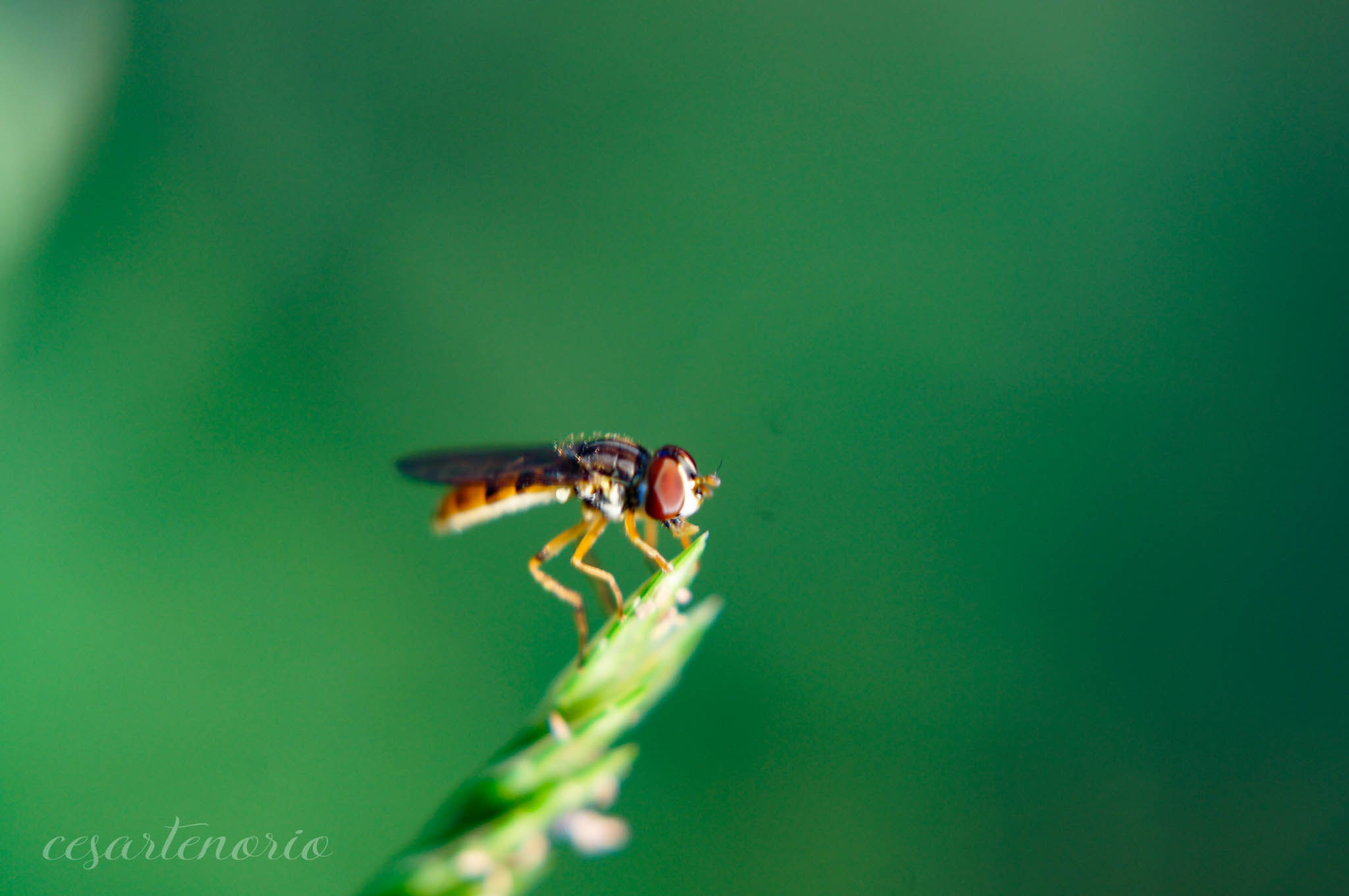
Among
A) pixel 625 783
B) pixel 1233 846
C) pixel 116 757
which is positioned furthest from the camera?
pixel 1233 846

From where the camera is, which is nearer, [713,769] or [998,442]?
[713,769]

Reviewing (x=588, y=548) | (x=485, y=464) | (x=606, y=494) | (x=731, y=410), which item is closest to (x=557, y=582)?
(x=588, y=548)

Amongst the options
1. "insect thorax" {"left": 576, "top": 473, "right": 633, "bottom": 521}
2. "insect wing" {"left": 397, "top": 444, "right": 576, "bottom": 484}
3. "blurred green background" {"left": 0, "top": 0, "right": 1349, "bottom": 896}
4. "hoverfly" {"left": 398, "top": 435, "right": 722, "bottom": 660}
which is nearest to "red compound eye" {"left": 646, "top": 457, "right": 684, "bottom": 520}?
"hoverfly" {"left": 398, "top": 435, "right": 722, "bottom": 660}

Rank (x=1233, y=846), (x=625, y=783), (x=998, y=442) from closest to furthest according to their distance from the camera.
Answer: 1. (x=625, y=783)
2. (x=1233, y=846)
3. (x=998, y=442)

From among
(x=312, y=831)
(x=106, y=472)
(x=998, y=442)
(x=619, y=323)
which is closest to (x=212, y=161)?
(x=106, y=472)

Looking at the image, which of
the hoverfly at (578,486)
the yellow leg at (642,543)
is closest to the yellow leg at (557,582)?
the hoverfly at (578,486)

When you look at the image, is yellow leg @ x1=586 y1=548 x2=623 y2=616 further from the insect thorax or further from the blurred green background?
the blurred green background

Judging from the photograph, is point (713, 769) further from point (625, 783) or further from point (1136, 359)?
point (1136, 359)
